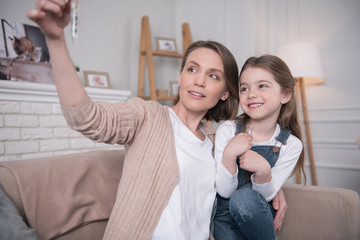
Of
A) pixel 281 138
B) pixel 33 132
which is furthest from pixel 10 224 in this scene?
pixel 33 132

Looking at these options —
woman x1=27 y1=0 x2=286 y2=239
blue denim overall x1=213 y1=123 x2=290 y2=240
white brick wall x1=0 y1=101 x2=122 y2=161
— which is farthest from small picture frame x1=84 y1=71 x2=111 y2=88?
blue denim overall x1=213 y1=123 x2=290 y2=240

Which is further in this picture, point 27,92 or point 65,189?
point 27,92

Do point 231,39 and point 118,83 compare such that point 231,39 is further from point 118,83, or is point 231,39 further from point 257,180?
point 257,180

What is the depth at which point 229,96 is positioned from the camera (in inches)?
62.1

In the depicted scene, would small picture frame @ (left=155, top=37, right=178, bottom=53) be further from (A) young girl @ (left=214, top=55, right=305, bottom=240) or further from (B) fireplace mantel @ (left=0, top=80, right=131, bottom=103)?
(A) young girl @ (left=214, top=55, right=305, bottom=240)

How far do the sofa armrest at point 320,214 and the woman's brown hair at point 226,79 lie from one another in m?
0.51

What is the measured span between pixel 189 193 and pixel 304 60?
1939 mm

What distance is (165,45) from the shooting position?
3510 millimetres

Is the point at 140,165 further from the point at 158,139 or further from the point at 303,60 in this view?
the point at 303,60

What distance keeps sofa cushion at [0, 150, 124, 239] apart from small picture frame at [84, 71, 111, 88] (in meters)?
1.82

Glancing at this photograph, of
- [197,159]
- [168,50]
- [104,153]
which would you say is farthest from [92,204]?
[168,50]

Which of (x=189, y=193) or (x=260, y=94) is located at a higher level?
(x=260, y=94)

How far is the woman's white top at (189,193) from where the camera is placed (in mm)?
1049

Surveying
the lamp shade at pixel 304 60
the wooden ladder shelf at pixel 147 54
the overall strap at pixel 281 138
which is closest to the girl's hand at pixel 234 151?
the overall strap at pixel 281 138
